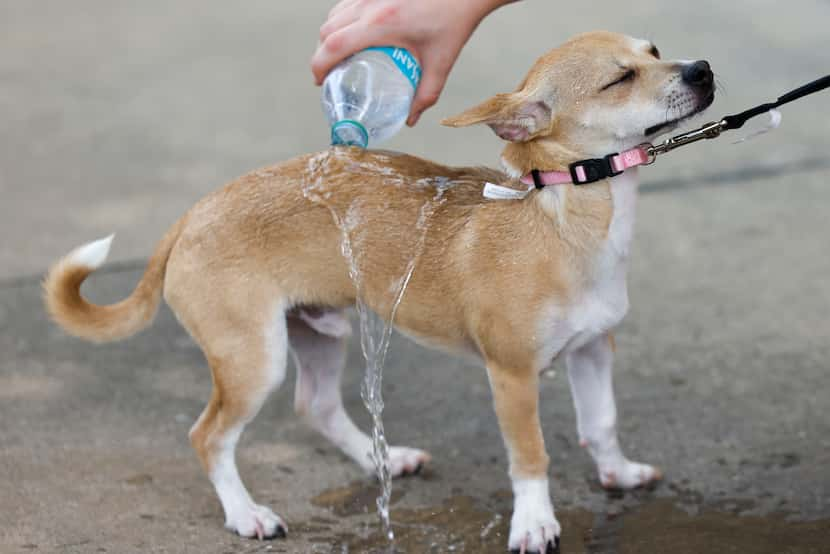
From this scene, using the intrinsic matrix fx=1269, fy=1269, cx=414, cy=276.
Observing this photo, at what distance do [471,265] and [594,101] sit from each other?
595mm

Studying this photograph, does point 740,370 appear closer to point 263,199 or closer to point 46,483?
point 263,199

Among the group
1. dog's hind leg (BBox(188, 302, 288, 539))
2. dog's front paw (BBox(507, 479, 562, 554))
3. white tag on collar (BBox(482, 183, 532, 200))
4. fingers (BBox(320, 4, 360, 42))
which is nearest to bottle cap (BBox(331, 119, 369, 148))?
fingers (BBox(320, 4, 360, 42))

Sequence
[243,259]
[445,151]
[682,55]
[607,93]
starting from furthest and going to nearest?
1. [682,55]
2. [445,151]
3. [243,259]
4. [607,93]

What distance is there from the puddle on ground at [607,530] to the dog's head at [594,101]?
1.11 meters

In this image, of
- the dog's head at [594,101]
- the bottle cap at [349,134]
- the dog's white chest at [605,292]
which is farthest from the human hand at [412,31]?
the dog's white chest at [605,292]

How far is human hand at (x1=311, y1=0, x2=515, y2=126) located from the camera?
373 cm

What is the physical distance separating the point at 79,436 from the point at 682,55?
459 cm

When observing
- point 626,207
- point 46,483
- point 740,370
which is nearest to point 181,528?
point 46,483

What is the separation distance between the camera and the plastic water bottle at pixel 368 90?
148 inches

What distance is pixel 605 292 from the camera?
358 centimetres

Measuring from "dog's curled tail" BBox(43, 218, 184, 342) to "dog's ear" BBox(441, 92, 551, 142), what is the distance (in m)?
1.10

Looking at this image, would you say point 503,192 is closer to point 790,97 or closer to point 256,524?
point 790,97

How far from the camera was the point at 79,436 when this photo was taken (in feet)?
14.9

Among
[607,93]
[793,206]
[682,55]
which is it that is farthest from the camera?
[682,55]
